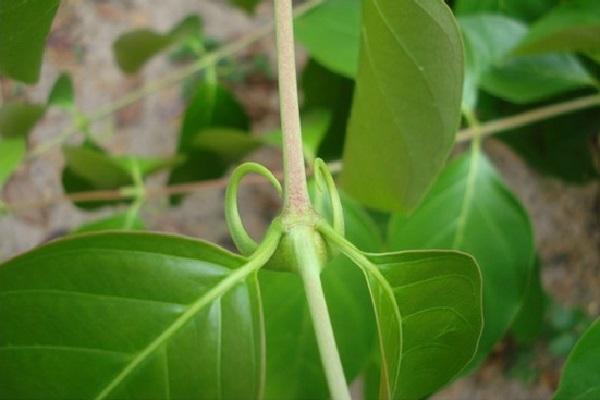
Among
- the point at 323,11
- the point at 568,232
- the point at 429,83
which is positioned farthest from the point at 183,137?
the point at 568,232

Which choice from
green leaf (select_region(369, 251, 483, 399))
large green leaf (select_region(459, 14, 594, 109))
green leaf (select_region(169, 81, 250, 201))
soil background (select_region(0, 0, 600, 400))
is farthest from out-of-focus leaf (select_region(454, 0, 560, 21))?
soil background (select_region(0, 0, 600, 400))

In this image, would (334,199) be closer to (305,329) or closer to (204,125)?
(305,329)

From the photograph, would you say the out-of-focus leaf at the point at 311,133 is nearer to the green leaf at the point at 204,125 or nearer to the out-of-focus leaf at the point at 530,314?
the green leaf at the point at 204,125

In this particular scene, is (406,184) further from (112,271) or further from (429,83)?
(112,271)

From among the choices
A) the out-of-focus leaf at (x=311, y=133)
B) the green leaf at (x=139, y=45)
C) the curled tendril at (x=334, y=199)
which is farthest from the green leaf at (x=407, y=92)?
the green leaf at (x=139, y=45)

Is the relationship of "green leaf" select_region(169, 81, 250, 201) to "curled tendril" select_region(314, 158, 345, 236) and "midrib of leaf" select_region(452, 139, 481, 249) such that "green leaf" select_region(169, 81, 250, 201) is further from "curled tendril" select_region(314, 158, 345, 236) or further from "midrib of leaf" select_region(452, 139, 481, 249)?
"curled tendril" select_region(314, 158, 345, 236)

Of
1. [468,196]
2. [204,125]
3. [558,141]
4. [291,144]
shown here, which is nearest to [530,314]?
[558,141]
